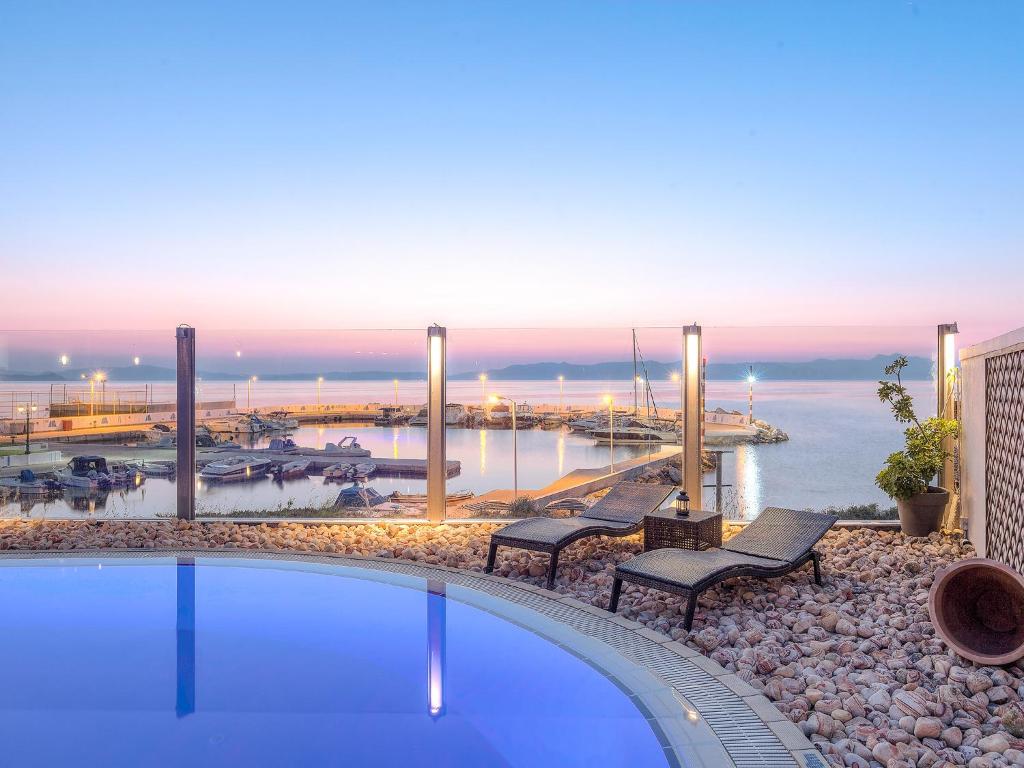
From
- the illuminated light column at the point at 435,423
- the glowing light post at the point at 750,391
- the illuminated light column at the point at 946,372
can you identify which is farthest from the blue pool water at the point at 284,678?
the illuminated light column at the point at 946,372

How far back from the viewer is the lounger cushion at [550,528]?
A: 482cm

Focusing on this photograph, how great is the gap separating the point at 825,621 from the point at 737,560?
2.03 ft

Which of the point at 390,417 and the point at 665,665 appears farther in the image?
the point at 390,417

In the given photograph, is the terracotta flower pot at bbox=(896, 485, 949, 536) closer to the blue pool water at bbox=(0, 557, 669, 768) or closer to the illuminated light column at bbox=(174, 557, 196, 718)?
the blue pool water at bbox=(0, 557, 669, 768)

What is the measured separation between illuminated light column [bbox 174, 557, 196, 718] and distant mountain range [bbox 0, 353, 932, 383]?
8.05ft

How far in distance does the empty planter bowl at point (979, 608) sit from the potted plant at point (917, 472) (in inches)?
105

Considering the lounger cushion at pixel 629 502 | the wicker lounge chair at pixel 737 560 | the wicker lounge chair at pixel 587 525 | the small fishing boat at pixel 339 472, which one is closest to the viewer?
the wicker lounge chair at pixel 737 560

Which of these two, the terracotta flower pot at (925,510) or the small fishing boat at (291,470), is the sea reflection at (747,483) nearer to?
the terracotta flower pot at (925,510)

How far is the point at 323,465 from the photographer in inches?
285

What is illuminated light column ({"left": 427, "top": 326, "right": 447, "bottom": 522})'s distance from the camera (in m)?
6.66

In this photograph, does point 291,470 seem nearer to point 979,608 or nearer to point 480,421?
point 480,421

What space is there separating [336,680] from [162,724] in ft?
2.61

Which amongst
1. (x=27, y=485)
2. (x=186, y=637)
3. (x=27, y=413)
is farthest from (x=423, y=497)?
(x=27, y=413)

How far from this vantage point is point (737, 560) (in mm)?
4285
